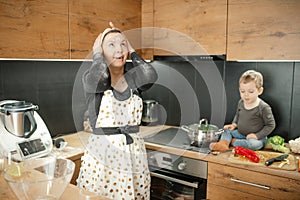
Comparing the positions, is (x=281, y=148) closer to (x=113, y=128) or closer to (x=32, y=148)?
(x=113, y=128)

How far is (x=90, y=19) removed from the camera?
5.81ft

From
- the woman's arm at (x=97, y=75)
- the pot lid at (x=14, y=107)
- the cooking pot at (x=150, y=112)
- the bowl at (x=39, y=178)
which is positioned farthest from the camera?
the cooking pot at (x=150, y=112)

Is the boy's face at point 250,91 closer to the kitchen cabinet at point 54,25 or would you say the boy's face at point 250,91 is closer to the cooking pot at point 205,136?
the cooking pot at point 205,136

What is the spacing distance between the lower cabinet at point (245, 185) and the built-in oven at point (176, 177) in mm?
58

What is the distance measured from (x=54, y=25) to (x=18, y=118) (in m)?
0.54

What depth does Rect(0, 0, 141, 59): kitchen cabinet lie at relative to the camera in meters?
1.40

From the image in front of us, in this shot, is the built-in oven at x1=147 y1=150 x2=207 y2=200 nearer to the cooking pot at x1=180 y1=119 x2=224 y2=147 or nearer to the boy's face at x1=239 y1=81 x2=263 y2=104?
the cooking pot at x1=180 y1=119 x2=224 y2=147

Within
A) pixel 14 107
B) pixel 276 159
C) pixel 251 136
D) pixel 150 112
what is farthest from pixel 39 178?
pixel 150 112

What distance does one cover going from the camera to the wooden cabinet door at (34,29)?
1380mm

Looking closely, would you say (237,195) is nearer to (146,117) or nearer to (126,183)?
(126,183)

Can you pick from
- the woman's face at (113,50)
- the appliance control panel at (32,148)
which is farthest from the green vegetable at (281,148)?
the appliance control panel at (32,148)

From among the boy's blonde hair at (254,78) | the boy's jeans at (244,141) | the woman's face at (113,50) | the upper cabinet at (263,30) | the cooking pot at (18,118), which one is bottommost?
the boy's jeans at (244,141)

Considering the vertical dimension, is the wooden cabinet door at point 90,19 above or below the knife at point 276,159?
above

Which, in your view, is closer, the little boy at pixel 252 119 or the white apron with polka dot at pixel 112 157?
the white apron with polka dot at pixel 112 157
